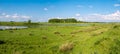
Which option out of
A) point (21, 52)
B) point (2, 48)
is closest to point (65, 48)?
point (21, 52)

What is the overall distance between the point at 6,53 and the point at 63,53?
6.37 m

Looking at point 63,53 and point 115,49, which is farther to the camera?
point 63,53

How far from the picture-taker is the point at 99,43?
1859 centimetres

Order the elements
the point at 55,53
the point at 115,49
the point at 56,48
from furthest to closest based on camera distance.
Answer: the point at 56,48
the point at 55,53
the point at 115,49

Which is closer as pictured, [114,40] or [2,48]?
[114,40]

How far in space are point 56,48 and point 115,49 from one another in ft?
22.3

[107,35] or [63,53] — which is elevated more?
[107,35]

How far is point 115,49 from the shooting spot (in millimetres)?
16922

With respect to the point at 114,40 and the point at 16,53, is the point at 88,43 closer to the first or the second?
the point at 114,40

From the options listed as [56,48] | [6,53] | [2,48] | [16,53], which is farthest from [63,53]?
[2,48]

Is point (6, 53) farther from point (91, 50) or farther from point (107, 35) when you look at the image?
point (107, 35)

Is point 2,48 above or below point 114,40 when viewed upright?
below

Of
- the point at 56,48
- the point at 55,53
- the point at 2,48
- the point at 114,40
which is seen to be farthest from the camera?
the point at 2,48

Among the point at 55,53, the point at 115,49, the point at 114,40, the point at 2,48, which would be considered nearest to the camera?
the point at 115,49
